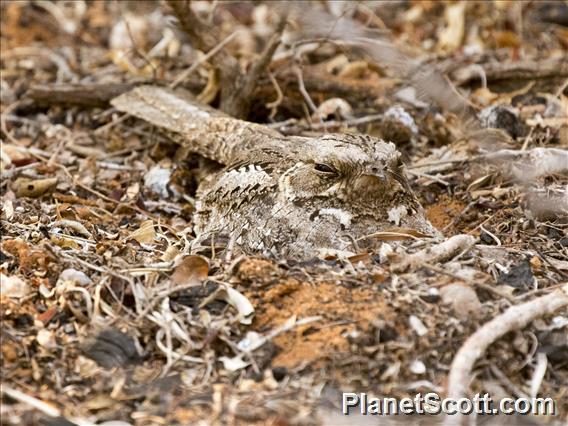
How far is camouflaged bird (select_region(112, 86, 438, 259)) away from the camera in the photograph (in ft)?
13.6

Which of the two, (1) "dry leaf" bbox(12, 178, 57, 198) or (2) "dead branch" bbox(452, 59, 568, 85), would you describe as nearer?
(1) "dry leaf" bbox(12, 178, 57, 198)

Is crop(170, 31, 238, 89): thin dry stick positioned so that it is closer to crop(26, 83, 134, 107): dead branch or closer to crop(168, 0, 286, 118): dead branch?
crop(168, 0, 286, 118): dead branch

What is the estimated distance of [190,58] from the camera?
685cm

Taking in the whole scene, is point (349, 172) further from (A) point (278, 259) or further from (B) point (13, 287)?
(B) point (13, 287)

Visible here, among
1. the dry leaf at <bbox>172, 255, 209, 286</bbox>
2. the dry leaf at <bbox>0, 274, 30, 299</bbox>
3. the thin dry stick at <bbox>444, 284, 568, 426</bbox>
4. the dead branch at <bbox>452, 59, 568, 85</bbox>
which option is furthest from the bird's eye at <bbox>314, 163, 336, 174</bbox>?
the dead branch at <bbox>452, 59, 568, 85</bbox>

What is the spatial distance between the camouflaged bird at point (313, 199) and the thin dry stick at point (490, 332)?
0.94 m

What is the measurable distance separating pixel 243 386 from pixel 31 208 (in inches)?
86.9

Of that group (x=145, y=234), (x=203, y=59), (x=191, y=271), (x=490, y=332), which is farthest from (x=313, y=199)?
(x=203, y=59)

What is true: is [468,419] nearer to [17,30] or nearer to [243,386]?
[243,386]

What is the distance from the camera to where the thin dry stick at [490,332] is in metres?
3.10

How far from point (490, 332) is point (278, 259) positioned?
108 cm

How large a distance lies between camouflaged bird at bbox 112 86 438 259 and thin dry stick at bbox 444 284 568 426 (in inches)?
36.9

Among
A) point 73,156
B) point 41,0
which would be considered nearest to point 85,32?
point 41,0

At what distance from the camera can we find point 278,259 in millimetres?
3984
